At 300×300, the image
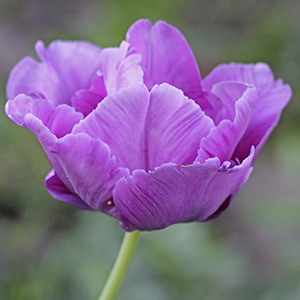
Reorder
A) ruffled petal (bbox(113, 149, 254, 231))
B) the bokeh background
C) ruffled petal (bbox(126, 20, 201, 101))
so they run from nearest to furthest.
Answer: ruffled petal (bbox(113, 149, 254, 231))
ruffled petal (bbox(126, 20, 201, 101))
the bokeh background

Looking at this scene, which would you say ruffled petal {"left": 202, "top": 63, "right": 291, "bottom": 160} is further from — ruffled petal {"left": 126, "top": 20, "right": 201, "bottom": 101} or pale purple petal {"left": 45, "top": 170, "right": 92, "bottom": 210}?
pale purple petal {"left": 45, "top": 170, "right": 92, "bottom": 210}

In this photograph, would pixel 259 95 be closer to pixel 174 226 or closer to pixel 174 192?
pixel 174 192

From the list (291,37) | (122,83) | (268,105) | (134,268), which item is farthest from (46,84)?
(291,37)

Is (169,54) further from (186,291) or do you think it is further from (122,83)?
(186,291)

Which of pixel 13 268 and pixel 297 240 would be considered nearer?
pixel 13 268

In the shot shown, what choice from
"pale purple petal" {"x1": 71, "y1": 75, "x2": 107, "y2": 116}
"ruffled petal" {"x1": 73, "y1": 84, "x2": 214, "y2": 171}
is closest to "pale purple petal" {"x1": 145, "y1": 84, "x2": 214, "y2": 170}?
"ruffled petal" {"x1": 73, "y1": 84, "x2": 214, "y2": 171}

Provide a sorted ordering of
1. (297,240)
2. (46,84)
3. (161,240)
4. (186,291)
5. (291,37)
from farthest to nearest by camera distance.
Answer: (291,37), (297,240), (161,240), (186,291), (46,84)

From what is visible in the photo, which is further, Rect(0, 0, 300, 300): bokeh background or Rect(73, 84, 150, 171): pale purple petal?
Rect(0, 0, 300, 300): bokeh background

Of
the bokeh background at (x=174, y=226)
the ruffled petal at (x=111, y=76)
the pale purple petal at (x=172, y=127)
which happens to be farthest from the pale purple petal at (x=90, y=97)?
the bokeh background at (x=174, y=226)
